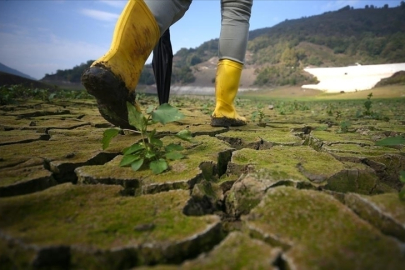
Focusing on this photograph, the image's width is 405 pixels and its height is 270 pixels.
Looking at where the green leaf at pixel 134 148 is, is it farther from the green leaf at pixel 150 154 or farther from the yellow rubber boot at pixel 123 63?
the yellow rubber boot at pixel 123 63

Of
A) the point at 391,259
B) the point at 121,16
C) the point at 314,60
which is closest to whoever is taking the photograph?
the point at 391,259

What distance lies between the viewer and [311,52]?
4578cm

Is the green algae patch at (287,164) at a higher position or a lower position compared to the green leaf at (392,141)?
lower

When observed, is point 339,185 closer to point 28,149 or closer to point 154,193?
point 154,193

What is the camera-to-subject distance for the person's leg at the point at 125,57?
50.3 inches

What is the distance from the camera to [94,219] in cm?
72

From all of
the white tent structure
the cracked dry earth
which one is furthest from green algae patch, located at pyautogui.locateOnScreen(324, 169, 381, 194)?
the white tent structure

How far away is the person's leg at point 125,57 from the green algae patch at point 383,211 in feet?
3.39

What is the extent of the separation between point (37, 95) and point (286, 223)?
15.6 feet

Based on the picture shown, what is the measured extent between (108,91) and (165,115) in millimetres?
386

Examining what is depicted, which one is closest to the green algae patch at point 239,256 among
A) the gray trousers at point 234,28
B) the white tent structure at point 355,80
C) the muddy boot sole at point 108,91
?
the muddy boot sole at point 108,91

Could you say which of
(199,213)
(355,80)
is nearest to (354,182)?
(199,213)

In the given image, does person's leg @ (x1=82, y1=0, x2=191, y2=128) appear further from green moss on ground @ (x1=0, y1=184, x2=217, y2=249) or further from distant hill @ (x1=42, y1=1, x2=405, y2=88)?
distant hill @ (x1=42, y1=1, x2=405, y2=88)

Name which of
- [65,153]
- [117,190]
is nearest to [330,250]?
[117,190]
